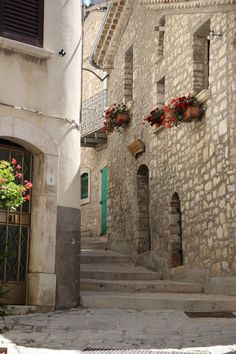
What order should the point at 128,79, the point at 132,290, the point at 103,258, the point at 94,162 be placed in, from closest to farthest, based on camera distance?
the point at 132,290
the point at 103,258
the point at 128,79
the point at 94,162

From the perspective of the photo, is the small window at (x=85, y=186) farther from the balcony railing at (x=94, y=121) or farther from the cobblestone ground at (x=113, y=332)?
the cobblestone ground at (x=113, y=332)

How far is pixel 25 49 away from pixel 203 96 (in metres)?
3.68

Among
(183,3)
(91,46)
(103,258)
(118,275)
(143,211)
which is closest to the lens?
(183,3)

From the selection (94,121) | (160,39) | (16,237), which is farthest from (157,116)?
(94,121)

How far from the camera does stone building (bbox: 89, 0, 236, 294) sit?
970cm

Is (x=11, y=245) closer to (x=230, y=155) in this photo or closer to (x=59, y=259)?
(x=59, y=259)

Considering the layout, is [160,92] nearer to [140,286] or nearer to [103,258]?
[103,258]

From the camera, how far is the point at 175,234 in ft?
39.1

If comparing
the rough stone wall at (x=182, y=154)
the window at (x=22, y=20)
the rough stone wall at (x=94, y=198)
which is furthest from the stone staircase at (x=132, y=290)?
the rough stone wall at (x=94, y=198)

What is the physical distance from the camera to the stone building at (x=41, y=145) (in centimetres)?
809

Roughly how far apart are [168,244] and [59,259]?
4.20 metres

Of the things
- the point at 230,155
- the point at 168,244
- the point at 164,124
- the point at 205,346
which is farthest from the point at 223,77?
the point at 205,346

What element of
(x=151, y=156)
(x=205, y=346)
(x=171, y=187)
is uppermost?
(x=151, y=156)

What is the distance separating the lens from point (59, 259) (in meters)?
8.26
